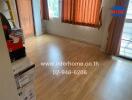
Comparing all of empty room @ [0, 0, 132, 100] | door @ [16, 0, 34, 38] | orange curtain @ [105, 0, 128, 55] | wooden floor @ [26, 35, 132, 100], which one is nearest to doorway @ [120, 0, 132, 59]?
empty room @ [0, 0, 132, 100]

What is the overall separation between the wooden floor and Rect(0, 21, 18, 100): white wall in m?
1.10

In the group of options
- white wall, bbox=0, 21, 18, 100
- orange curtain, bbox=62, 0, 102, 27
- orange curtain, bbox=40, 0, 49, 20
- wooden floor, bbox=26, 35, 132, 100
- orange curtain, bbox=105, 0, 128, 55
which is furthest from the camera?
orange curtain, bbox=40, 0, 49, 20

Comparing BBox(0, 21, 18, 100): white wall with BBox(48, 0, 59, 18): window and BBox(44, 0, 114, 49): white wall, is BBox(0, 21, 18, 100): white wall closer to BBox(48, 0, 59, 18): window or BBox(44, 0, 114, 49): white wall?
BBox(44, 0, 114, 49): white wall

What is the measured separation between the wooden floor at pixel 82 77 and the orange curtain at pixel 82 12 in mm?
754

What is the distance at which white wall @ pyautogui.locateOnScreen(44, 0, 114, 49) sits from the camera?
2983 mm

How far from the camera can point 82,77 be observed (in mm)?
2277

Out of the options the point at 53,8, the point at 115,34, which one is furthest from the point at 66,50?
the point at 53,8

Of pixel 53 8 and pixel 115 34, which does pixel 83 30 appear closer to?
pixel 115 34

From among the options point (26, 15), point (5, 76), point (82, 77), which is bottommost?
point (82, 77)

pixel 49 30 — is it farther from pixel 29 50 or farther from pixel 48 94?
pixel 48 94

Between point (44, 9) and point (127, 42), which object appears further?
point (44, 9)

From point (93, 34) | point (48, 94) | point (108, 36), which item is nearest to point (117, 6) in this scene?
point (108, 36)

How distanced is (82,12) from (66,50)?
115cm

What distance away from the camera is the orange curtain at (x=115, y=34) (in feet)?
8.57
